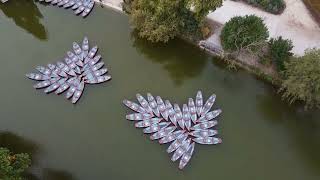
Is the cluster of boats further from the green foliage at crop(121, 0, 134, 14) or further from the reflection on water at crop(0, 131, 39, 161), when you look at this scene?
the reflection on water at crop(0, 131, 39, 161)

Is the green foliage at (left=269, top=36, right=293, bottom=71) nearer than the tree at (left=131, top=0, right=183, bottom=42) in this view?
Yes

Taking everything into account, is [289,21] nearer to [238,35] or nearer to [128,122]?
[238,35]

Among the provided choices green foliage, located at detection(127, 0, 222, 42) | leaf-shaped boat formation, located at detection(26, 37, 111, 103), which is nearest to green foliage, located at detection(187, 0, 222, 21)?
green foliage, located at detection(127, 0, 222, 42)

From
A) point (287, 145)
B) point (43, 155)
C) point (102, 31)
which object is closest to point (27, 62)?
point (102, 31)

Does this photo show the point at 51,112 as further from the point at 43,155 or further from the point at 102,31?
the point at 102,31

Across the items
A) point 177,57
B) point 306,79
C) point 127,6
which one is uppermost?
point 306,79

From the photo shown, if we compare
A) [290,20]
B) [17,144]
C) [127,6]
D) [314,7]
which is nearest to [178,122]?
[17,144]
